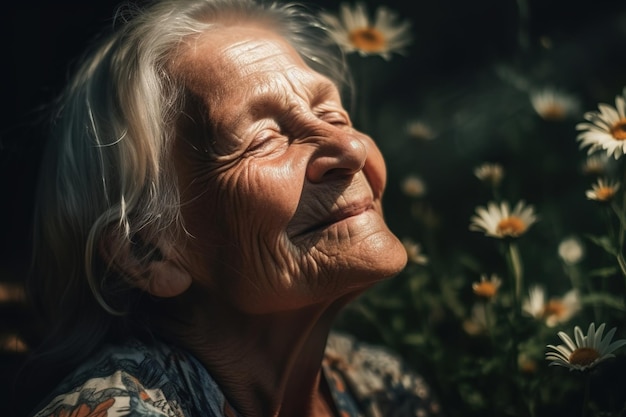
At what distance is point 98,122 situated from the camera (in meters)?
1.93

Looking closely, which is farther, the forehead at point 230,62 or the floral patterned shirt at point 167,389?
the forehead at point 230,62

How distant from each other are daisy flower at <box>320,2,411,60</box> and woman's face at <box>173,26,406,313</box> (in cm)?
69

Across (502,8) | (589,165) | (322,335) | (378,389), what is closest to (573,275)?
(589,165)

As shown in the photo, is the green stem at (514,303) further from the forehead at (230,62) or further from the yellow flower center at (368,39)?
the yellow flower center at (368,39)

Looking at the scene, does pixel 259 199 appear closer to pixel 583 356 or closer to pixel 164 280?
pixel 164 280

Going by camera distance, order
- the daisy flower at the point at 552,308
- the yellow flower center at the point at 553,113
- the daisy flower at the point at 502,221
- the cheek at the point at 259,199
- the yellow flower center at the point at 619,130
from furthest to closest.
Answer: the yellow flower center at the point at 553,113
the daisy flower at the point at 552,308
the daisy flower at the point at 502,221
the yellow flower center at the point at 619,130
the cheek at the point at 259,199

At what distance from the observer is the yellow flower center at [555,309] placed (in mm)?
2362

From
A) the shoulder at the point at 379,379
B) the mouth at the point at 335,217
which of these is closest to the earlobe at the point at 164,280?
the mouth at the point at 335,217

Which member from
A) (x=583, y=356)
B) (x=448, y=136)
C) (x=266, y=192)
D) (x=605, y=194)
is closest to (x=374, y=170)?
(x=266, y=192)

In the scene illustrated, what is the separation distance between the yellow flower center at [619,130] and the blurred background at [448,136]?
51 centimetres

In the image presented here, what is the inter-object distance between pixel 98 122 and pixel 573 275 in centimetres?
155

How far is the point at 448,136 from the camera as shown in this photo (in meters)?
3.29

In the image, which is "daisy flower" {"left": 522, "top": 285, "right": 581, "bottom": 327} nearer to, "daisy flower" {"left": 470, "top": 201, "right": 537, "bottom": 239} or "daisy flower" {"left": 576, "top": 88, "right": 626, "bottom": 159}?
"daisy flower" {"left": 470, "top": 201, "right": 537, "bottom": 239}

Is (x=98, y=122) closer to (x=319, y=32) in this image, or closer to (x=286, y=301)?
(x=286, y=301)
